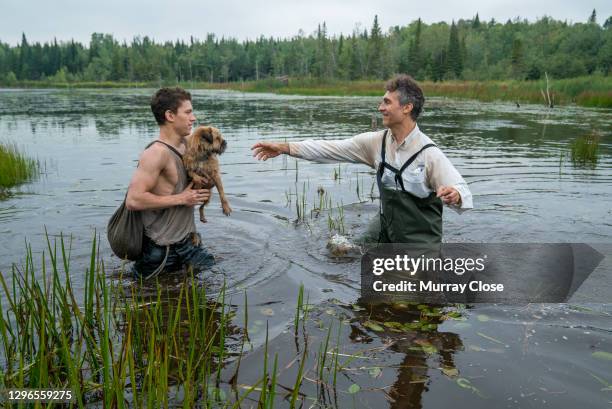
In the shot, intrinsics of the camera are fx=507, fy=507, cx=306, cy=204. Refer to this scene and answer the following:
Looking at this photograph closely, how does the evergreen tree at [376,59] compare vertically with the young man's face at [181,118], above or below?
above

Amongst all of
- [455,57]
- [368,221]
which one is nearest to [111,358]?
[368,221]

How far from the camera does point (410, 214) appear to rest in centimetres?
557

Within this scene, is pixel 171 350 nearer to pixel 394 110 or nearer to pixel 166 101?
pixel 166 101

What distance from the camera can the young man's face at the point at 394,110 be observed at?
5438 mm

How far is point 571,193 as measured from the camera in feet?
34.0

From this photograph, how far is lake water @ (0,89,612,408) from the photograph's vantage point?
3914 millimetres

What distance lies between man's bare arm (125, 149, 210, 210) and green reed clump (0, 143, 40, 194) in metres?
7.24

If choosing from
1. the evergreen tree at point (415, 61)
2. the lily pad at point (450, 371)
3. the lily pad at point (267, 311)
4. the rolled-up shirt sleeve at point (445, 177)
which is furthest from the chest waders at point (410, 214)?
the evergreen tree at point (415, 61)

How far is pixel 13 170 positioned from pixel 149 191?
8.00m

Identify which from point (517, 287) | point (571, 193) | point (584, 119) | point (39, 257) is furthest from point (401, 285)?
point (584, 119)

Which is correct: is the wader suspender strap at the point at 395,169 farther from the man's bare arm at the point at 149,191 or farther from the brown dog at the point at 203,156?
the man's bare arm at the point at 149,191

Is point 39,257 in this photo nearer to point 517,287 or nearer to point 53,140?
point 517,287

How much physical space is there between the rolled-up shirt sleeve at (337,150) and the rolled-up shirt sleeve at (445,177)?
2.97 feet

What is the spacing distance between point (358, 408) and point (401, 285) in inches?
86.6
